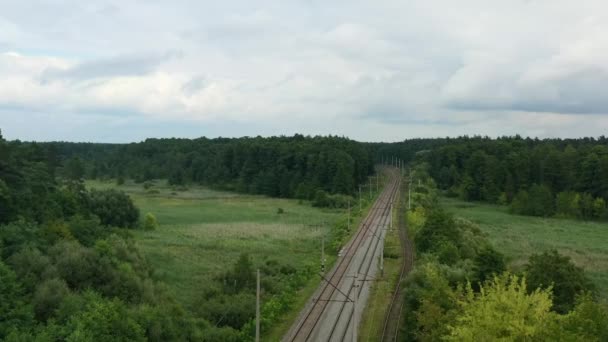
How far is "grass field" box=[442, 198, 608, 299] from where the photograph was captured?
169 feet

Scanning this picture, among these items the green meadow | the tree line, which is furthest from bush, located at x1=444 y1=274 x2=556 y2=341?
the tree line

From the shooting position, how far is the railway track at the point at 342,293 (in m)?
33.2

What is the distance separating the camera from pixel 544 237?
230 ft

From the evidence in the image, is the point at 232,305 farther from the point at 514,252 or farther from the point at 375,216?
the point at 375,216

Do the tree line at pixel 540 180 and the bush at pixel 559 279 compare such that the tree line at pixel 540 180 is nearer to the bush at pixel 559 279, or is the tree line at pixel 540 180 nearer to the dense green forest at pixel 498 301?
the dense green forest at pixel 498 301

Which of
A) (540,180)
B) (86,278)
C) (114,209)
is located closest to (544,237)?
(540,180)

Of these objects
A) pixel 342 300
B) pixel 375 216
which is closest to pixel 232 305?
pixel 342 300

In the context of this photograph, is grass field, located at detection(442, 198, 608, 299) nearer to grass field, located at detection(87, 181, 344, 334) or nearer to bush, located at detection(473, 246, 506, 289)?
Result: bush, located at detection(473, 246, 506, 289)

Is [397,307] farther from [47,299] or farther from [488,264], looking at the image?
[47,299]

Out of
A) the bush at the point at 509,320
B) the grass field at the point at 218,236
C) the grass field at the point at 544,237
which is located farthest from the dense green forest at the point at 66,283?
the grass field at the point at 544,237

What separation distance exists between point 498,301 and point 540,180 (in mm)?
99262

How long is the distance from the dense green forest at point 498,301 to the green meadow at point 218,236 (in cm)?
1378

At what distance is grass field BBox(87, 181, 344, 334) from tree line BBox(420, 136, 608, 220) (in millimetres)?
36232

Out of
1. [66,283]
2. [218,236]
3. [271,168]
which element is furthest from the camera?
[271,168]
